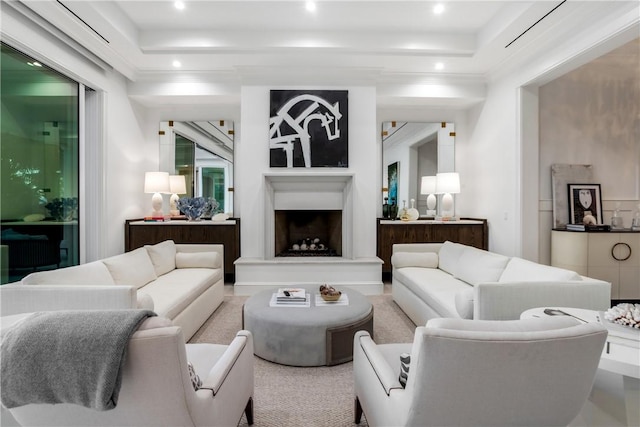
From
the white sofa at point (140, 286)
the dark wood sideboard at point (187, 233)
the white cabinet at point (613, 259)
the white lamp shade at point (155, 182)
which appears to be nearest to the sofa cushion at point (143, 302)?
the white sofa at point (140, 286)

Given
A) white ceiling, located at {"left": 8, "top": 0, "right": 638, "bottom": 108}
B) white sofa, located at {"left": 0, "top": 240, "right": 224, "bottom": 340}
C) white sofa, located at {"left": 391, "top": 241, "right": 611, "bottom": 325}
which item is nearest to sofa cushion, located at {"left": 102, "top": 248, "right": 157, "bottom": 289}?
white sofa, located at {"left": 0, "top": 240, "right": 224, "bottom": 340}

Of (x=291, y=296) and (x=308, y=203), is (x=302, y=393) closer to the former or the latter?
(x=291, y=296)

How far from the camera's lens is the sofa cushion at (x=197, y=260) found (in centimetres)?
378

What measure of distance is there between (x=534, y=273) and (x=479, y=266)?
57cm

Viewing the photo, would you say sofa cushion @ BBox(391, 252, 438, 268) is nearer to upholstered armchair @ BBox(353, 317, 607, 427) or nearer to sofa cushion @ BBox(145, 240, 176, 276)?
sofa cushion @ BBox(145, 240, 176, 276)

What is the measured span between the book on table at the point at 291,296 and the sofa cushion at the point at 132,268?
120 cm

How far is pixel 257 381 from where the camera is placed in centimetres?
219

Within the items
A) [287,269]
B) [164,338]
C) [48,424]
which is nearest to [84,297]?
[48,424]

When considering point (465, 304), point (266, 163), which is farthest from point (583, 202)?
point (266, 163)

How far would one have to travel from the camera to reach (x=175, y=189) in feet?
16.6

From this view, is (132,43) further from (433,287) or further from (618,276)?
(618,276)

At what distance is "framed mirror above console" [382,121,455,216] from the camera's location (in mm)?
5355

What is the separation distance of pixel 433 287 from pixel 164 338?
8.22 ft

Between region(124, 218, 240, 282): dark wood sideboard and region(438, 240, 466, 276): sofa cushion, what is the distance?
8.80 feet
